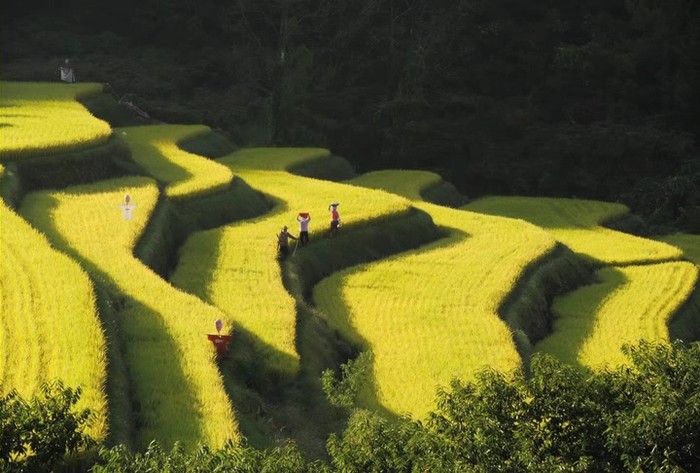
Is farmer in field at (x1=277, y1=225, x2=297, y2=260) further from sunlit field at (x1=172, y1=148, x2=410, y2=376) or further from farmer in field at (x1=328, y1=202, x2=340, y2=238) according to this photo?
farmer in field at (x1=328, y1=202, x2=340, y2=238)

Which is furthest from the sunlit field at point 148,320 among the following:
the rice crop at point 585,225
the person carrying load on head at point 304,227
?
the rice crop at point 585,225

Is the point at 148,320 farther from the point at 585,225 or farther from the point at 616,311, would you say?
the point at 585,225

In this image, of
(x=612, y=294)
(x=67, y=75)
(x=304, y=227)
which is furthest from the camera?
(x=67, y=75)

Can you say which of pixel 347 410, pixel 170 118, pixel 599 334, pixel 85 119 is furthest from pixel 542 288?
A: pixel 170 118

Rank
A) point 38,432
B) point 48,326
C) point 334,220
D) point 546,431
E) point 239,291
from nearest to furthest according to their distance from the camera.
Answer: point 38,432, point 546,431, point 48,326, point 239,291, point 334,220

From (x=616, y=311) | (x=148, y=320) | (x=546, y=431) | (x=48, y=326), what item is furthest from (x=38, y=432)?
(x=616, y=311)

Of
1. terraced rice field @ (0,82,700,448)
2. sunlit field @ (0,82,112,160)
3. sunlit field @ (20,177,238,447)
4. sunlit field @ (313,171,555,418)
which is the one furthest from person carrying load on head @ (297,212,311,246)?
sunlit field @ (0,82,112,160)
